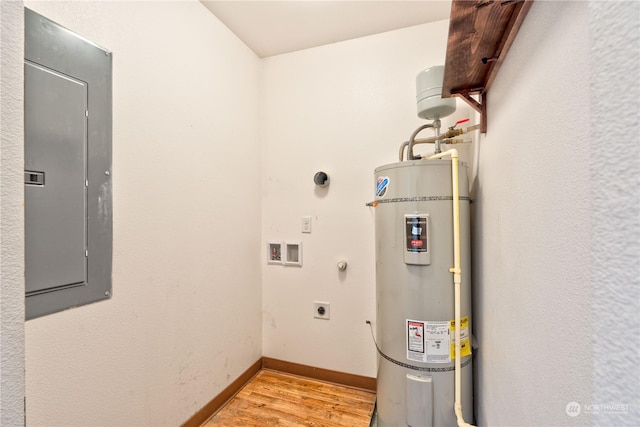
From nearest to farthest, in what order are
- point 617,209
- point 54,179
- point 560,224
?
1. point 617,209
2. point 560,224
3. point 54,179

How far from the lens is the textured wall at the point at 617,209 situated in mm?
264

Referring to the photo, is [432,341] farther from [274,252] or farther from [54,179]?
[54,179]

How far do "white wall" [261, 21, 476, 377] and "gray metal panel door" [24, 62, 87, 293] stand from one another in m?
1.24

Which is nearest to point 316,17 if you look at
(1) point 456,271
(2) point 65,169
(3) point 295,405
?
(2) point 65,169

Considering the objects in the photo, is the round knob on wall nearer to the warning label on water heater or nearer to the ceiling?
the ceiling

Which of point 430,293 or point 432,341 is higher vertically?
point 430,293

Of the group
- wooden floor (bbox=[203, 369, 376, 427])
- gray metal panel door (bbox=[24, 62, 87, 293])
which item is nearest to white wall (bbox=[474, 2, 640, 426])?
wooden floor (bbox=[203, 369, 376, 427])

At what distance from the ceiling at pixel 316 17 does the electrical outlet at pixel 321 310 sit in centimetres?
193

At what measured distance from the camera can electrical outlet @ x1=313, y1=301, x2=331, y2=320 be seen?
1.94 metres

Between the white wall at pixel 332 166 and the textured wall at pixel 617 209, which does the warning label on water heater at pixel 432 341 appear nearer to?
the white wall at pixel 332 166

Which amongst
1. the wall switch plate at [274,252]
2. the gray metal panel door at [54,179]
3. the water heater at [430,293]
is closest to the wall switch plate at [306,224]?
the wall switch plate at [274,252]

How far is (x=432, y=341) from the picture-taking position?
49.0 inches

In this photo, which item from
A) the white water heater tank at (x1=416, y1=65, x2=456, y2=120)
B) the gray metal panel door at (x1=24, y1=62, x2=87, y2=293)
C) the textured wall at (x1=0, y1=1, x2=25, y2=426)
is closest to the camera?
the textured wall at (x1=0, y1=1, x2=25, y2=426)

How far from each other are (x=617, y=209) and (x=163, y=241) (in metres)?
1.53
